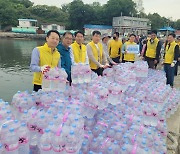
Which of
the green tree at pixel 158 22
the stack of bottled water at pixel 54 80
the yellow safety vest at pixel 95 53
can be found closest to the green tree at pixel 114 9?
the green tree at pixel 158 22

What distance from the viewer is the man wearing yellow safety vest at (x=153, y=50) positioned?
7.23 meters

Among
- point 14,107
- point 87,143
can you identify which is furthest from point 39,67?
point 87,143

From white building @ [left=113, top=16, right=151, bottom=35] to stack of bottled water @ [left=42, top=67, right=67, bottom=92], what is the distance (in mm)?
59790

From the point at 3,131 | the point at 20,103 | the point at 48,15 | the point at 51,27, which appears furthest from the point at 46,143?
the point at 48,15

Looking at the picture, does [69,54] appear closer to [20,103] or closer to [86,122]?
[86,122]

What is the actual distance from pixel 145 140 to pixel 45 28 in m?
59.7

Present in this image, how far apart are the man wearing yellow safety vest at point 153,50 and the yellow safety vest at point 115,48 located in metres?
0.93

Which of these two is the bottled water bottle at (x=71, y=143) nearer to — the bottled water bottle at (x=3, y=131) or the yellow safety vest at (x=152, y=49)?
the bottled water bottle at (x=3, y=131)

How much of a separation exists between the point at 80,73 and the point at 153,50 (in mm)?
4264

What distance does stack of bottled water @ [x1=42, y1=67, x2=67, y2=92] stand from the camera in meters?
3.15

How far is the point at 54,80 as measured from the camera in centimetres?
321

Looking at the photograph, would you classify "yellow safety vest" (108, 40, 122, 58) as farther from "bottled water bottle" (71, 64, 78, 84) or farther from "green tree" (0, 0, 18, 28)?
"green tree" (0, 0, 18, 28)

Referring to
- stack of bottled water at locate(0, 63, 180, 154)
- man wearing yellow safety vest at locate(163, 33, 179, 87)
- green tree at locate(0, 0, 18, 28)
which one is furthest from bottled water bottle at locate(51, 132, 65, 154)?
green tree at locate(0, 0, 18, 28)

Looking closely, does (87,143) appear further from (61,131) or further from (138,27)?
(138,27)
